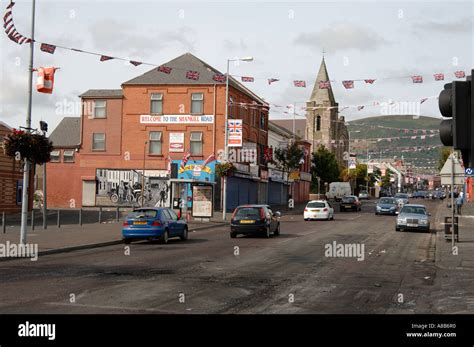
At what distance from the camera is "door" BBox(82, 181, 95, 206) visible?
49938 millimetres

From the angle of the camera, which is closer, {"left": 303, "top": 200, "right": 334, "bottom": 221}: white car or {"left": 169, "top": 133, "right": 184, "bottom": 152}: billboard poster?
{"left": 303, "top": 200, "right": 334, "bottom": 221}: white car

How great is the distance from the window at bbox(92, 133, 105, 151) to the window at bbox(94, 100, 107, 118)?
1.61 metres

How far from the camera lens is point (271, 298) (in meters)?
11.1

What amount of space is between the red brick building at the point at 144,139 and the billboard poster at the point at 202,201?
10.8 m

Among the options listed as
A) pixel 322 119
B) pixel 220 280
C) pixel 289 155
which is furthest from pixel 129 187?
pixel 322 119

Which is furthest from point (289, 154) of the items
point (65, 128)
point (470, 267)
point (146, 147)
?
point (470, 267)

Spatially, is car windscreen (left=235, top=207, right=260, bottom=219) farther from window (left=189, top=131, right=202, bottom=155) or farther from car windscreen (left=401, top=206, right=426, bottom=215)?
window (left=189, top=131, right=202, bottom=155)

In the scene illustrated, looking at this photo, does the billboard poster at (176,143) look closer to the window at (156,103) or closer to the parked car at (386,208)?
the window at (156,103)

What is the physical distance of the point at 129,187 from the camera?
161 ft

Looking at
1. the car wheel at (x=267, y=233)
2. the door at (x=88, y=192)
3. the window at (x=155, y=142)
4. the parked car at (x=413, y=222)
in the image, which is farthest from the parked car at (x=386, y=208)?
the car wheel at (x=267, y=233)

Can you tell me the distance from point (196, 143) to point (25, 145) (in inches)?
1169

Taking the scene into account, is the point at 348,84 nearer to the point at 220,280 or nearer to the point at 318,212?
the point at 318,212

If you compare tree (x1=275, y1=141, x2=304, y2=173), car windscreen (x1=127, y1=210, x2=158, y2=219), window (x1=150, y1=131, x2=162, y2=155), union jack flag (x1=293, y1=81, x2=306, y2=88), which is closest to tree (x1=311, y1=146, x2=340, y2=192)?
tree (x1=275, y1=141, x2=304, y2=173)
